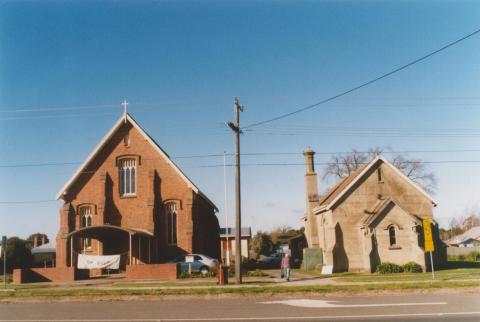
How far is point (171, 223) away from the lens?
35.6 m

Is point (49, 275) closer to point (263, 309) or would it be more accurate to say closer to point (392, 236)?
point (263, 309)

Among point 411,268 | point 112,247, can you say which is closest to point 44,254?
point 112,247

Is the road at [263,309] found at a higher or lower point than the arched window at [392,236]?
lower

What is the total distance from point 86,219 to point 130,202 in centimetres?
363

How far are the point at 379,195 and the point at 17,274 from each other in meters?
23.8

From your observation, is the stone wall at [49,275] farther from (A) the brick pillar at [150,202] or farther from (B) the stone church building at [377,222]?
(B) the stone church building at [377,222]

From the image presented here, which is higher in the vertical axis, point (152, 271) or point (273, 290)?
point (152, 271)

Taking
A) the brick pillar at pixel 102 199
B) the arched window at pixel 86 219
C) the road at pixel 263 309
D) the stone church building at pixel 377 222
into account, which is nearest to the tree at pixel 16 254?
the arched window at pixel 86 219

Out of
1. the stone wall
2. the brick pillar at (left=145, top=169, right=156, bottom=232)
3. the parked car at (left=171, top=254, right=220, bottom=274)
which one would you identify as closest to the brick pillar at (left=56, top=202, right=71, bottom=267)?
the stone wall

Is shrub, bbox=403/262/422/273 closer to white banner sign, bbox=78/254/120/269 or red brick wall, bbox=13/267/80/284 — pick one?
white banner sign, bbox=78/254/120/269

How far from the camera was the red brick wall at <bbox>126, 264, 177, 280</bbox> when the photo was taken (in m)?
27.5

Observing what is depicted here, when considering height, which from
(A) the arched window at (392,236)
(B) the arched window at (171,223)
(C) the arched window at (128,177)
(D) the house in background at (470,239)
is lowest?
(D) the house in background at (470,239)

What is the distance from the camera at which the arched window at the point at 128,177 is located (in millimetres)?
36094

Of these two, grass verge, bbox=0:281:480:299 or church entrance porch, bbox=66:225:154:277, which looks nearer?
grass verge, bbox=0:281:480:299
